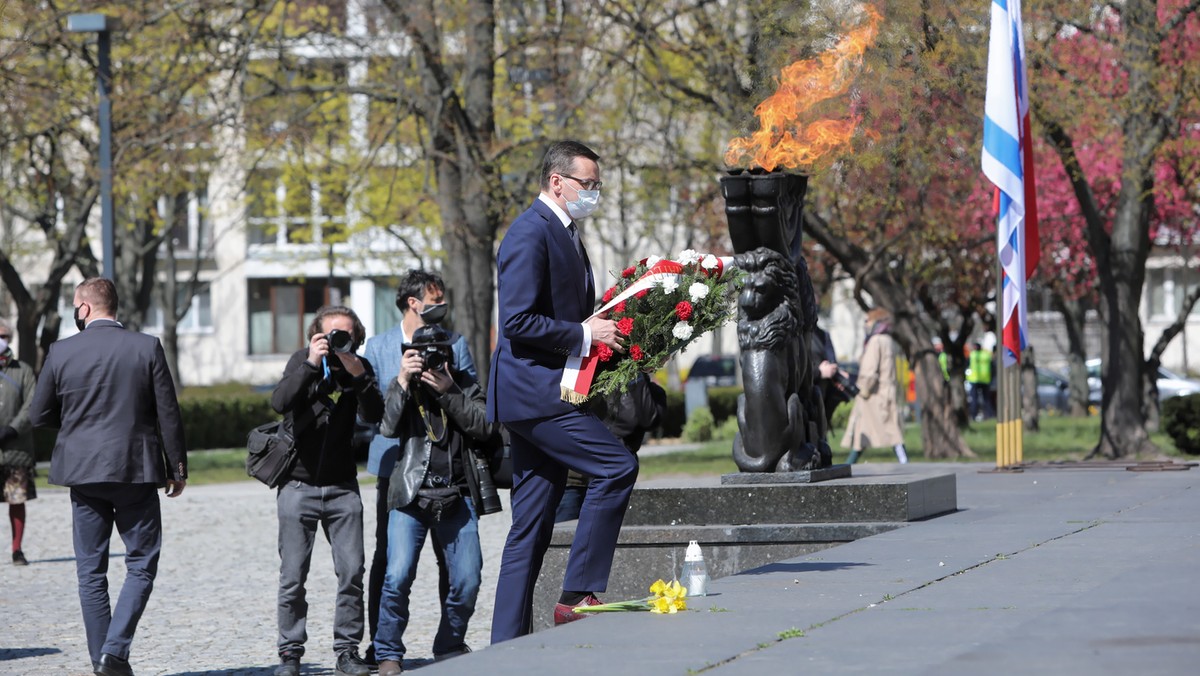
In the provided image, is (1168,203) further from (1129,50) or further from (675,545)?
(675,545)

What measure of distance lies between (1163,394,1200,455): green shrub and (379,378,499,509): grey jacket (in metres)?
14.2

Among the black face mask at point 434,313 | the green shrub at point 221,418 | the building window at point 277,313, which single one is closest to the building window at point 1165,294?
the building window at point 277,313

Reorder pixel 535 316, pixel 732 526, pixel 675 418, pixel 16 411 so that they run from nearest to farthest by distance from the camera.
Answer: pixel 535 316 → pixel 732 526 → pixel 16 411 → pixel 675 418

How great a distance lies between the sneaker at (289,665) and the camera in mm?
7910

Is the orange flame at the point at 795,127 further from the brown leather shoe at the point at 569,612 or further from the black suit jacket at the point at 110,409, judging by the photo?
the brown leather shoe at the point at 569,612

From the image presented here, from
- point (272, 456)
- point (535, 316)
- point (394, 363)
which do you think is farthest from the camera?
point (394, 363)

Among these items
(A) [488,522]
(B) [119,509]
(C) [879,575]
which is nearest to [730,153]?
(C) [879,575]

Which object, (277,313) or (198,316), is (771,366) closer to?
(277,313)

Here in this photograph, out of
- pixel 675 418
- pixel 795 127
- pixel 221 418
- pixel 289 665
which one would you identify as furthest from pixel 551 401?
pixel 221 418

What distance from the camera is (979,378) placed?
135 feet

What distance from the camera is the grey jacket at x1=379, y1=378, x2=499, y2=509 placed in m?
7.80

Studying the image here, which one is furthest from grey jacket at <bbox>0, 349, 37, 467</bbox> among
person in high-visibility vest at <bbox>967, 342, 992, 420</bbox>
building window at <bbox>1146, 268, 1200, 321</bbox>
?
building window at <bbox>1146, 268, 1200, 321</bbox>

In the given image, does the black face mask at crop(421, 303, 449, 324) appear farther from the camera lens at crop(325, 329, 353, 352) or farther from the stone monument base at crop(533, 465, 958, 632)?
the stone monument base at crop(533, 465, 958, 632)

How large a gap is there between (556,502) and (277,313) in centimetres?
5583
